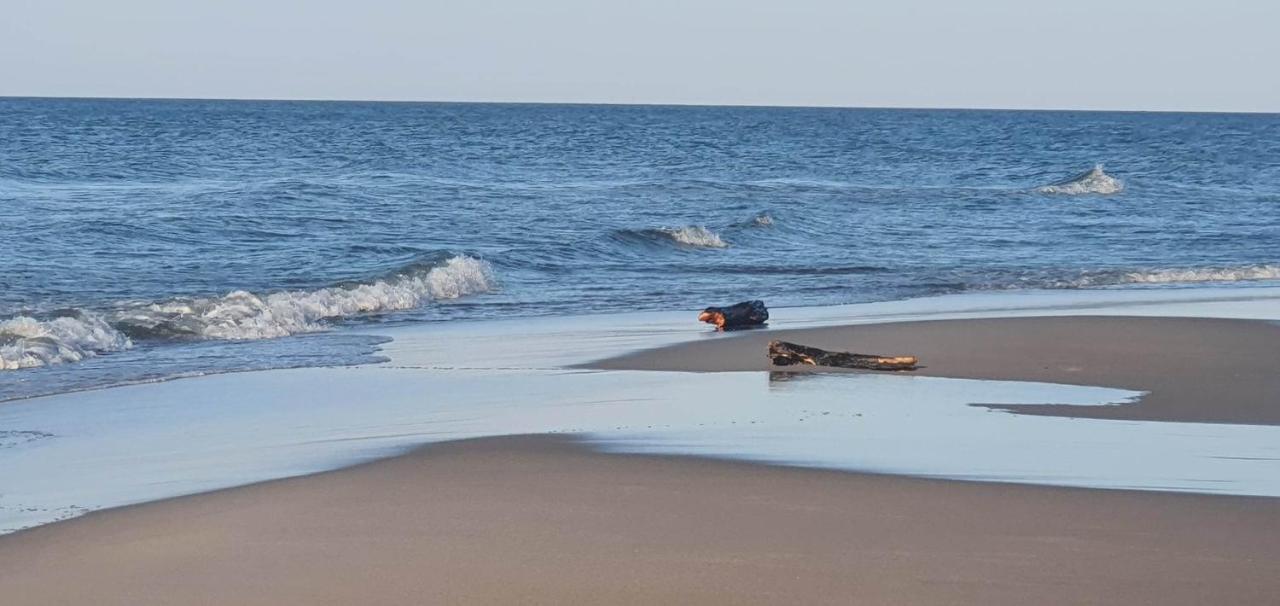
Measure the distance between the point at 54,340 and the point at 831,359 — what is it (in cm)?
534

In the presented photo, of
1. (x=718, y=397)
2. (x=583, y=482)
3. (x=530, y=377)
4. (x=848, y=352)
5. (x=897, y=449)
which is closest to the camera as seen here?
(x=583, y=482)

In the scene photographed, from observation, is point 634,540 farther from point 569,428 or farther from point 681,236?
point 681,236

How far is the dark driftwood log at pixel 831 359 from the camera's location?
395 inches

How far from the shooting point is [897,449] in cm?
709

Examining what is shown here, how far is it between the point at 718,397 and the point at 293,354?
3.79m

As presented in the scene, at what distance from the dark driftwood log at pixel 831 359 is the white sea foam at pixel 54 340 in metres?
4.74

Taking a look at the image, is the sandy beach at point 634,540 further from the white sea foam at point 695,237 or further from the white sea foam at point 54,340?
the white sea foam at point 695,237

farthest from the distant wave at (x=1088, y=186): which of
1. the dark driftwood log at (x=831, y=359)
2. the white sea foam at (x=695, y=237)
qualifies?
the dark driftwood log at (x=831, y=359)

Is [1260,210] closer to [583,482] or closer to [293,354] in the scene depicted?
[293,354]

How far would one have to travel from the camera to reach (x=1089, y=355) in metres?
10.8

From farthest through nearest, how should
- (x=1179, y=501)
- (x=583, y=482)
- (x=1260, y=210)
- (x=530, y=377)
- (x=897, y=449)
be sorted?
(x=1260, y=210)
(x=530, y=377)
(x=897, y=449)
(x=583, y=482)
(x=1179, y=501)

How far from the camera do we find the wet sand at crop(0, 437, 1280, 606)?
4.82 meters

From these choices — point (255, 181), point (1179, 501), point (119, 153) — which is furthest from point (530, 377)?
point (119, 153)

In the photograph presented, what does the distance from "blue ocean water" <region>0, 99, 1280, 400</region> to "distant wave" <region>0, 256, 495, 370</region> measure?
0.03m
